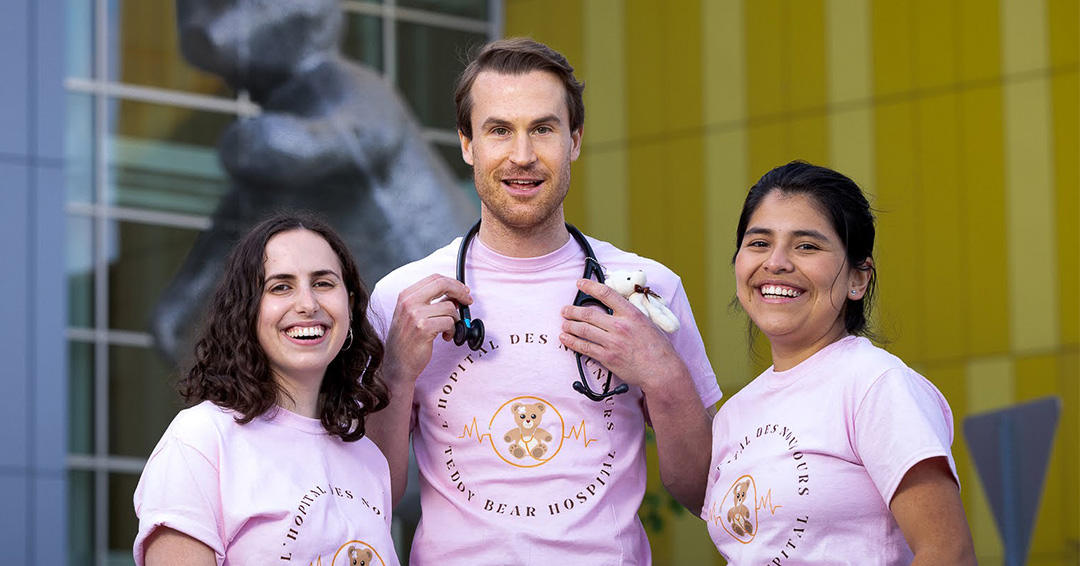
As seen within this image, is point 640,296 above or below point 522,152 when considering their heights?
below

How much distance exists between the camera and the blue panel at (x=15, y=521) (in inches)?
567

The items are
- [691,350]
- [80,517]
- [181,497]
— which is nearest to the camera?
[181,497]

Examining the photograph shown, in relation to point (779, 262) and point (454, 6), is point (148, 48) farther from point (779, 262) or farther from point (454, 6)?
point (779, 262)

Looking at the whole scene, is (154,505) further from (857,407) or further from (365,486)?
(857,407)

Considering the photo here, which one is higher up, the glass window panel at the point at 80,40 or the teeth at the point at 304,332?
the glass window panel at the point at 80,40

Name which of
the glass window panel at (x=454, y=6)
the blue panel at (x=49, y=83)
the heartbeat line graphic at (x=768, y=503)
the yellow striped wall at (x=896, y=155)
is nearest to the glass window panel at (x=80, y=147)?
the blue panel at (x=49, y=83)

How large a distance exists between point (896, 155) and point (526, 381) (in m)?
14.8

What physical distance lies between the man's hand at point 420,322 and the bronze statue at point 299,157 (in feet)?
36.7

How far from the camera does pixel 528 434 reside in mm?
4848

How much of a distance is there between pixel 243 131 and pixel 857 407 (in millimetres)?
12935

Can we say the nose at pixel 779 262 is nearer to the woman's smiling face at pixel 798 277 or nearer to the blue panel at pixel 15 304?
the woman's smiling face at pixel 798 277

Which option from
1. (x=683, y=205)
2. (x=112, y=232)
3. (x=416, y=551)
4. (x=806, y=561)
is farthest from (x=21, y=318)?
(x=806, y=561)

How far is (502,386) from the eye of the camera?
490 centimetres

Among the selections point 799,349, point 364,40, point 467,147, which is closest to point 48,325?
point 364,40
